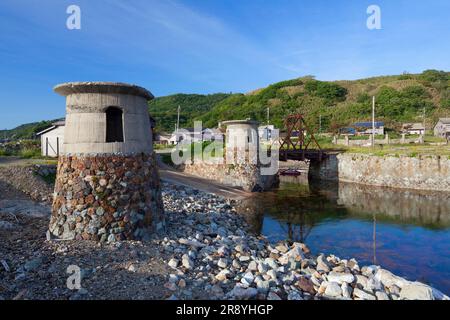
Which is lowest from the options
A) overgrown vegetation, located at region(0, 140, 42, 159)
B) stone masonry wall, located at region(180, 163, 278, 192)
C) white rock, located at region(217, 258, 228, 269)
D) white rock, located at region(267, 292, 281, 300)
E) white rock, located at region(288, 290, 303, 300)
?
white rock, located at region(288, 290, 303, 300)

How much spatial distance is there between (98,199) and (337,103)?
7919 centimetres

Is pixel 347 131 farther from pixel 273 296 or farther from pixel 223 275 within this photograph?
pixel 273 296

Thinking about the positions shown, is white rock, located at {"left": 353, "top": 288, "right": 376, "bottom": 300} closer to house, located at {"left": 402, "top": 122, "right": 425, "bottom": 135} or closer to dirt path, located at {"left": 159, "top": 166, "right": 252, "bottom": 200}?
dirt path, located at {"left": 159, "top": 166, "right": 252, "bottom": 200}

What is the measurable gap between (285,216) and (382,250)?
5.54 m

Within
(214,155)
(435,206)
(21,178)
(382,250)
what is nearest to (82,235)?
(21,178)

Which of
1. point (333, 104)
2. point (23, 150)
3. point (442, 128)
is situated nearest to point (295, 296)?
point (23, 150)

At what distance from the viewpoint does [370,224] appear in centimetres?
1442

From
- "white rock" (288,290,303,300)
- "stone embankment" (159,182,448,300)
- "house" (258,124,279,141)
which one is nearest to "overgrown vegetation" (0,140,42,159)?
"stone embankment" (159,182,448,300)

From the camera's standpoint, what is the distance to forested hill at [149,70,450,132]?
205ft

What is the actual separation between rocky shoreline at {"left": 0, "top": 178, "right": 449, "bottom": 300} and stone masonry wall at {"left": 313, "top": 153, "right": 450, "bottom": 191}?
18.0 meters

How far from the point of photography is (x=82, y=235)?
795 centimetres

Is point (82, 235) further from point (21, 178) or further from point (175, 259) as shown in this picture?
point (21, 178)

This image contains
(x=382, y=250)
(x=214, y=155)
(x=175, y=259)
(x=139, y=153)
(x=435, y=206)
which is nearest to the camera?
(x=175, y=259)

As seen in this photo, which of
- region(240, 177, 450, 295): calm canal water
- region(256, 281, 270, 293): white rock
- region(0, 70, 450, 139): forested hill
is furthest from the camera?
region(0, 70, 450, 139): forested hill
